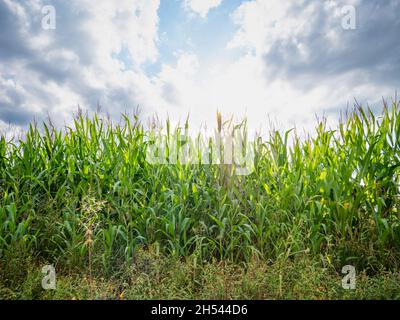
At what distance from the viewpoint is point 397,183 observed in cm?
402

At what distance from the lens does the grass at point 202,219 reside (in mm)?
3195

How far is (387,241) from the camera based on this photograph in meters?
3.69

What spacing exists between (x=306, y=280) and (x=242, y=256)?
0.91 meters

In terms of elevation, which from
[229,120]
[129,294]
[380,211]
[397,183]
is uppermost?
[229,120]

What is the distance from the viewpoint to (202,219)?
393 cm

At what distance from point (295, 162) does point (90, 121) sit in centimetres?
278

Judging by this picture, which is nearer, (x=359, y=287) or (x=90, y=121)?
(x=359, y=287)

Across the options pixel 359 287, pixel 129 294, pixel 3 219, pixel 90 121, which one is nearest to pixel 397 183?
pixel 359 287

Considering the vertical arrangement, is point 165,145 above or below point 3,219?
above

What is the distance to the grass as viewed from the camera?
3195mm

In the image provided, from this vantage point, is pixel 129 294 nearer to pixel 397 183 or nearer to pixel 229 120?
→ pixel 229 120
